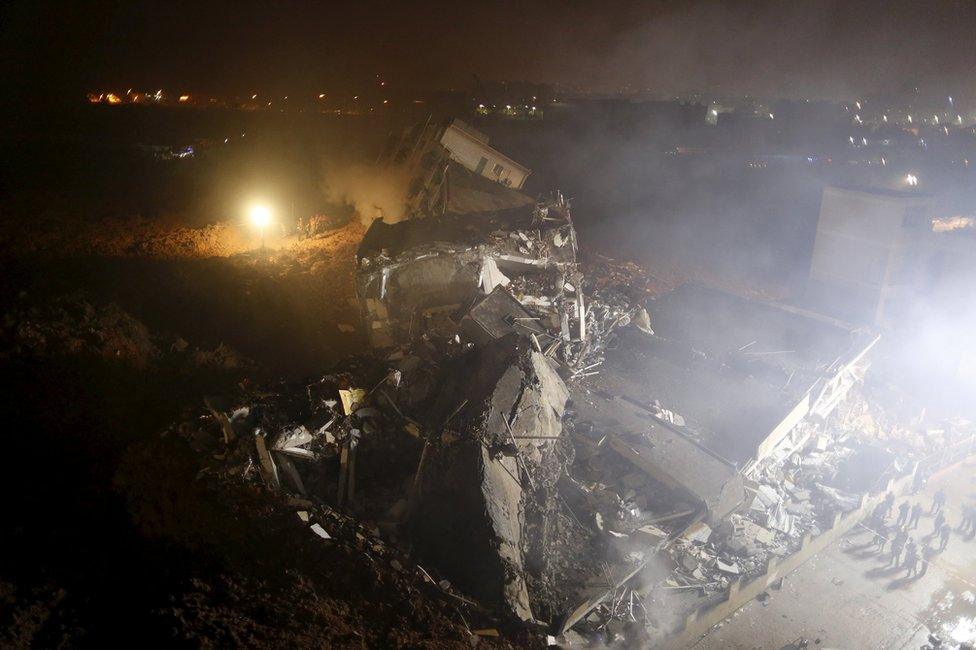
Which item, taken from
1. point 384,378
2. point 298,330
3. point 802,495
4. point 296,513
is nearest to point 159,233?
point 298,330

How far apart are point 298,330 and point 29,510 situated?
578cm

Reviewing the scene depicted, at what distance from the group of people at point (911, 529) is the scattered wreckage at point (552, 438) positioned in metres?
0.73

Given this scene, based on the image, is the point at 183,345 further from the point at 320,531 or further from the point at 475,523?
the point at 475,523

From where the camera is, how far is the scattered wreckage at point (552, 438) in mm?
6043

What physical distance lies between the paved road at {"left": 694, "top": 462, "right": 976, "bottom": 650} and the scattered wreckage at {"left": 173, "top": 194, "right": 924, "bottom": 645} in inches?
22.6

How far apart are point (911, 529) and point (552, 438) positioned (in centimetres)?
675

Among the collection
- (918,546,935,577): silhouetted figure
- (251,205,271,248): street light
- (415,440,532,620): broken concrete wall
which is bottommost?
(918,546,935,577): silhouetted figure

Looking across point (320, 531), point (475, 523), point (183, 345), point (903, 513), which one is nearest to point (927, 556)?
point (903, 513)

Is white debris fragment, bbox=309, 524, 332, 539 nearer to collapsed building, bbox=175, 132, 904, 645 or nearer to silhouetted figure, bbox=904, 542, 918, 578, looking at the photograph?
collapsed building, bbox=175, 132, 904, 645

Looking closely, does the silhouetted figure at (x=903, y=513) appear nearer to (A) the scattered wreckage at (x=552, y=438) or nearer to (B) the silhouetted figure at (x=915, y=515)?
(B) the silhouetted figure at (x=915, y=515)

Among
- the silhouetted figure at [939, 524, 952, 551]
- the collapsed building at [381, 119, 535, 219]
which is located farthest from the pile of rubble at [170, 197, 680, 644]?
the collapsed building at [381, 119, 535, 219]

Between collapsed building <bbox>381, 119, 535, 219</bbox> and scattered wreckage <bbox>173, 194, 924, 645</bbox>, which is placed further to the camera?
collapsed building <bbox>381, 119, 535, 219</bbox>

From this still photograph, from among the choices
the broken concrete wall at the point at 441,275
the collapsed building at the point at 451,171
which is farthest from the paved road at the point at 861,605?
the collapsed building at the point at 451,171

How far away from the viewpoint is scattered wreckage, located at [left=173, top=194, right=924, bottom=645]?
19.8ft
